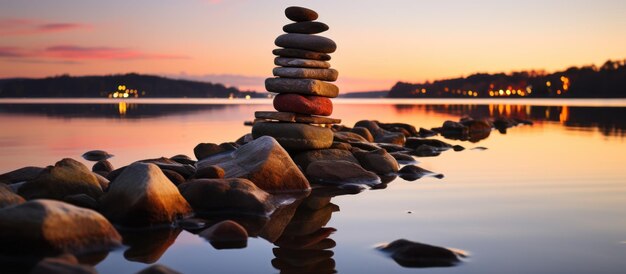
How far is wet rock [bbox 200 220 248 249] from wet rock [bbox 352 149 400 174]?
734cm

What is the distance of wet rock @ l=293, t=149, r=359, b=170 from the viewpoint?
15008 mm

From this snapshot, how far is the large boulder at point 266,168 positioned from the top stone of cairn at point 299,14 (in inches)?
194

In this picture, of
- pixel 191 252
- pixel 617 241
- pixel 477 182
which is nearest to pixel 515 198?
pixel 477 182

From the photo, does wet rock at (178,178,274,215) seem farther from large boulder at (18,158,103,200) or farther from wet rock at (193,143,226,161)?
wet rock at (193,143,226,161)

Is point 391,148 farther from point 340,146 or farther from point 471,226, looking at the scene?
point 471,226

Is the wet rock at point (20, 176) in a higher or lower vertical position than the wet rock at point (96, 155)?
higher

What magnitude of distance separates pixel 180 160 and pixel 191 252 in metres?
8.59

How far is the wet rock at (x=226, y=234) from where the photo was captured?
26.1 feet

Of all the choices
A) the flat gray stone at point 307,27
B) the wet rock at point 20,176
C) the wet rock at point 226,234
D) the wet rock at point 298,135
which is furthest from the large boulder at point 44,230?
the flat gray stone at point 307,27

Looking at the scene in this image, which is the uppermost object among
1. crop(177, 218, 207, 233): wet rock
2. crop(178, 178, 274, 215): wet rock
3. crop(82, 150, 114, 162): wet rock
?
crop(178, 178, 274, 215): wet rock

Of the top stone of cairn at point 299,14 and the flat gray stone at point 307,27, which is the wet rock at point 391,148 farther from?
the top stone of cairn at point 299,14

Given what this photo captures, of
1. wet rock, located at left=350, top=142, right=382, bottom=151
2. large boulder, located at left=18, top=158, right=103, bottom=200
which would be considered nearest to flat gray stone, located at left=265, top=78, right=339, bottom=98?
wet rock, located at left=350, top=142, right=382, bottom=151

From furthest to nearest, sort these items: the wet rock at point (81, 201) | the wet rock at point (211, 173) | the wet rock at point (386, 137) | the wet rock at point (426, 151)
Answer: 1. the wet rock at point (386, 137)
2. the wet rock at point (426, 151)
3. the wet rock at point (211, 173)
4. the wet rock at point (81, 201)

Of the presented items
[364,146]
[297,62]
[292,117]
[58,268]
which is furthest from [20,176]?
[364,146]
